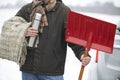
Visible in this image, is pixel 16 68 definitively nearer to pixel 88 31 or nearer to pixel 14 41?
pixel 14 41

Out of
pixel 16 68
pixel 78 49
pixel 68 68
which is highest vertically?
pixel 78 49

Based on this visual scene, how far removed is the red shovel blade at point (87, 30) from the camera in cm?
213

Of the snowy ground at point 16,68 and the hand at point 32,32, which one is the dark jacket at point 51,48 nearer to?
the hand at point 32,32

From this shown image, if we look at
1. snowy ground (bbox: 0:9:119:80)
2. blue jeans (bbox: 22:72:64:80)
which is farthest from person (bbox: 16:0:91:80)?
snowy ground (bbox: 0:9:119:80)

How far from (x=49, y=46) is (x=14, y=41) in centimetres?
A: 23

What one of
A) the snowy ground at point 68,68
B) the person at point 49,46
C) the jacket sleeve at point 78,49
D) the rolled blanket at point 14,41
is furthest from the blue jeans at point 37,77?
the snowy ground at point 68,68

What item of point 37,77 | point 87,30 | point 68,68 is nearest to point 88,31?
point 87,30

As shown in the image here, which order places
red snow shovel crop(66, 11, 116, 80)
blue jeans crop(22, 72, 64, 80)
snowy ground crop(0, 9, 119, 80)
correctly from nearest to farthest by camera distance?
red snow shovel crop(66, 11, 116, 80) → blue jeans crop(22, 72, 64, 80) → snowy ground crop(0, 9, 119, 80)

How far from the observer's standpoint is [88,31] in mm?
A: 2143

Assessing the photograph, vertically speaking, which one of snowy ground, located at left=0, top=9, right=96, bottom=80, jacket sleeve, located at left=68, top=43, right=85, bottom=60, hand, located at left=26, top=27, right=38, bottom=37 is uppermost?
hand, located at left=26, top=27, right=38, bottom=37

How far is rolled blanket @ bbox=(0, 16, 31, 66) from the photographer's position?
7.23ft

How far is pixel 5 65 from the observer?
324 centimetres

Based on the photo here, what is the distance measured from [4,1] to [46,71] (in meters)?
1.21

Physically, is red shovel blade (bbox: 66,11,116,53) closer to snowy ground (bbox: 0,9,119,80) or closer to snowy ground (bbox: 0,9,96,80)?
snowy ground (bbox: 0,9,119,80)
